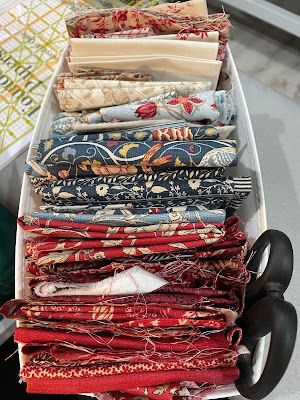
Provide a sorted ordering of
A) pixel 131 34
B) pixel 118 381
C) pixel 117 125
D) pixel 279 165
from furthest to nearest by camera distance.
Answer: pixel 279 165
pixel 131 34
pixel 117 125
pixel 118 381

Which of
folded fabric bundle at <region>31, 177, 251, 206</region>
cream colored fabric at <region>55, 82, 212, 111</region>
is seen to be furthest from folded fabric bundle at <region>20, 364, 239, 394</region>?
cream colored fabric at <region>55, 82, 212, 111</region>

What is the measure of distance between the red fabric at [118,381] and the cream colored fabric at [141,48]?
60 cm

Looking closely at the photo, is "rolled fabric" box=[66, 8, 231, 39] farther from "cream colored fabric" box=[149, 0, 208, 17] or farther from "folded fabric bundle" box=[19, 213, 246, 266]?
"folded fabric bundle" box=[19, 213, 246, 266]

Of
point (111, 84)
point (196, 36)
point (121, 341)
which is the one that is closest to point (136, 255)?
point (121, 341)

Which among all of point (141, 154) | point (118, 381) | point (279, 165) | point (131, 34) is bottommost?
point (279, 165)

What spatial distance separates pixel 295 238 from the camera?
1341 mm

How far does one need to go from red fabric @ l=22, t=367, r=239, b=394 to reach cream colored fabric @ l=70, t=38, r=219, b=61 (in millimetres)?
604

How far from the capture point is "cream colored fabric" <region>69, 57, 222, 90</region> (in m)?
0.87

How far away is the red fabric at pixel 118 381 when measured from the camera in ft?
2.23

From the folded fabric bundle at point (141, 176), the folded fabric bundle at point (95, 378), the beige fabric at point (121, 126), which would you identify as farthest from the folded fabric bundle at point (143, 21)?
the folded fabric bundle at point (95, 378)

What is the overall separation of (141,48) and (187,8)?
15cm

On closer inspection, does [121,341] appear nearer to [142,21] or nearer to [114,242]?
[114,242]

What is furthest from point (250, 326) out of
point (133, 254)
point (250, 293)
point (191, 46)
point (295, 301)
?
point (295, 301)

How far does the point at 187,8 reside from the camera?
3.00ft
